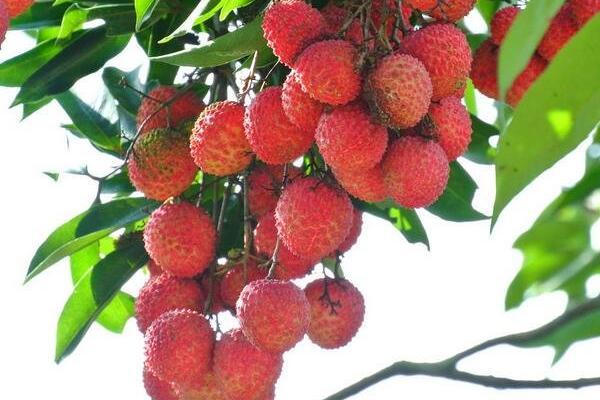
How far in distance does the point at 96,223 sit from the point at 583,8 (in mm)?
784

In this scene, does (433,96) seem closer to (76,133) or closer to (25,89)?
(25,89)

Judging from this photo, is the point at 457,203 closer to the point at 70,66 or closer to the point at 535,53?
the point at 535,53

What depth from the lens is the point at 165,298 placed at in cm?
138

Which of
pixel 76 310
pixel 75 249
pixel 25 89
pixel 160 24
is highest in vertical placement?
pixel 160 24

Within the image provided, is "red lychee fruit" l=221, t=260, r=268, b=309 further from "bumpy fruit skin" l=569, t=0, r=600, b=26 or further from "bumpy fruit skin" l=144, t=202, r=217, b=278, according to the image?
"bumpy fruit skin" l=569, t=0, r=600, b=26

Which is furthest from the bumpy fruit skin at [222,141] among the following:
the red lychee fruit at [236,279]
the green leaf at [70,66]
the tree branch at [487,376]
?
the tree branch at [487,376]

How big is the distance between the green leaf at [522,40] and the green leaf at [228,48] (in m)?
0.71

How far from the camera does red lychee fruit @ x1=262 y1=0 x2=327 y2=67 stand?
1099mm

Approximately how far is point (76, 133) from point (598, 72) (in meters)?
1.34

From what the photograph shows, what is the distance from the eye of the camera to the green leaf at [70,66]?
1.59m

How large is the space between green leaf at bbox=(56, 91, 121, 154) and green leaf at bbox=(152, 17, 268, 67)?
477mm

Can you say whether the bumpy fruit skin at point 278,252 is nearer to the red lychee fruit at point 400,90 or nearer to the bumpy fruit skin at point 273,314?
the bumpy fruit skin at point 273,314

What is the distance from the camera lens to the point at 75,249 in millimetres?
1536

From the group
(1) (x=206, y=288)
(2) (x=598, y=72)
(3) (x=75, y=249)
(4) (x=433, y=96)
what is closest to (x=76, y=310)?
(3) (x=75, y=249)
